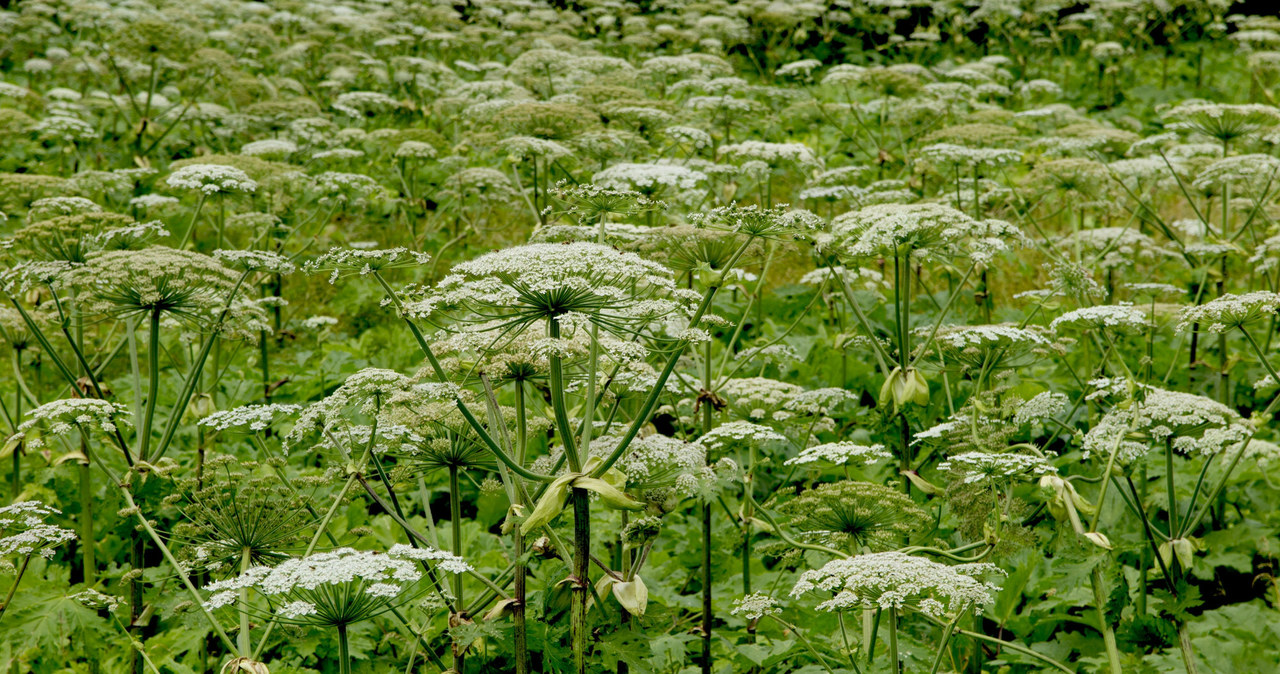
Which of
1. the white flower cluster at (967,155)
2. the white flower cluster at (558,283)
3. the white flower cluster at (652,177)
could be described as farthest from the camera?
the white flower cluster at (967,155)

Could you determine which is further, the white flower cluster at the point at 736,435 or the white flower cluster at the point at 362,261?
the white flower cluster at the point at 736,435

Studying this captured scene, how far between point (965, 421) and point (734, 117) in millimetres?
4771

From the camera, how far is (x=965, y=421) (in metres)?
4.50

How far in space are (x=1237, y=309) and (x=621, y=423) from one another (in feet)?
9.31

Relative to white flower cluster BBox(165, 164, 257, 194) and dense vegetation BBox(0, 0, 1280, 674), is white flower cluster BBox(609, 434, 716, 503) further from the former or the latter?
white flower cluster BBox(165, 164, 257, 194)

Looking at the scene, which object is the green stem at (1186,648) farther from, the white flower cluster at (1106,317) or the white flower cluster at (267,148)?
the white flower cluster at (267,148)

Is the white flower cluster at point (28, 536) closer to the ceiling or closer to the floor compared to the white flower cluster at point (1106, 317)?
closer to the floor

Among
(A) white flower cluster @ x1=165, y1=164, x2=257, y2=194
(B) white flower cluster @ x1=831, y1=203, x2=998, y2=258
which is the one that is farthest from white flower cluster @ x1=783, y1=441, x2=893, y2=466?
(A) white flower cluster @ x1=165, y1=164, x2=257, y2=194

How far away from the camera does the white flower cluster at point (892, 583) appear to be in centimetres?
289

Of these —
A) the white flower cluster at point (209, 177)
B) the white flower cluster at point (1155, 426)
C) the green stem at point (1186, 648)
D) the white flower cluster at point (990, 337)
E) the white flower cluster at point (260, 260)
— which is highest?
the white flower cluster at point (209, 177)

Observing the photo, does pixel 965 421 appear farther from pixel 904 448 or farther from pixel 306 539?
pixel 306 539

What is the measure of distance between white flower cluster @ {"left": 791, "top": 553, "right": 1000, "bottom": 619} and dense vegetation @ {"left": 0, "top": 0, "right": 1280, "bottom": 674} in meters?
0.02

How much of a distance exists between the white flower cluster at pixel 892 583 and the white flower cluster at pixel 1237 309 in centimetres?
187

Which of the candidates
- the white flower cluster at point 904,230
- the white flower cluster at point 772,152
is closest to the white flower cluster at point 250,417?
the white flower cluster at point 904,230
